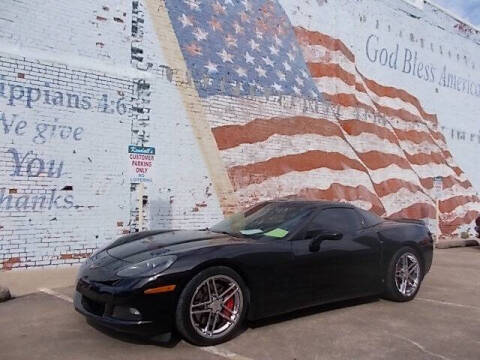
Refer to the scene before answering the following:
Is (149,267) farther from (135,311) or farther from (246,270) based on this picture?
(246,270)

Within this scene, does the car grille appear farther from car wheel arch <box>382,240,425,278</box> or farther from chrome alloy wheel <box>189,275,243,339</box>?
car wheel arch <box>382,240,425,278</box>

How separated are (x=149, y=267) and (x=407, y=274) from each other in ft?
11.8

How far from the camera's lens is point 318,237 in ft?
18.0

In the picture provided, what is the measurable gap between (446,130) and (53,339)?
1519 cm

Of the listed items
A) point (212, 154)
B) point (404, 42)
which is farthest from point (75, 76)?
point (404, 42)

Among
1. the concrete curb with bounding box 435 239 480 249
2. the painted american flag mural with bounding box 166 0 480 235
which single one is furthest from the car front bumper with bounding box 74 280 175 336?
the concrete curb with bounding box 435 239 480 249

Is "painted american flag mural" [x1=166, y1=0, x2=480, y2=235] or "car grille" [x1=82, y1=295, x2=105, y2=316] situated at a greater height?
"painted american flag mural" [x1=166, y1=0, x2=480, y2=235]

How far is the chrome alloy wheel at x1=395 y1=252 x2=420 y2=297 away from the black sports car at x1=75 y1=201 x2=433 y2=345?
0.01 metres

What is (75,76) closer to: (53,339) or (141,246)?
(141,246)

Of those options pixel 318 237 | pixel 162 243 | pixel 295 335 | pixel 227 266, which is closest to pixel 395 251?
pixel 318 237

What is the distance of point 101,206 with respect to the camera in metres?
8.81

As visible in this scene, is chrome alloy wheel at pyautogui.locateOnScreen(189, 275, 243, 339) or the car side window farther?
the car side window

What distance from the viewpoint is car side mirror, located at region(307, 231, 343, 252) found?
545 cm

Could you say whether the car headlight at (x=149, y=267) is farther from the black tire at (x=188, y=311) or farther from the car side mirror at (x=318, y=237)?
the car side mirror at (x=318, y=237)
